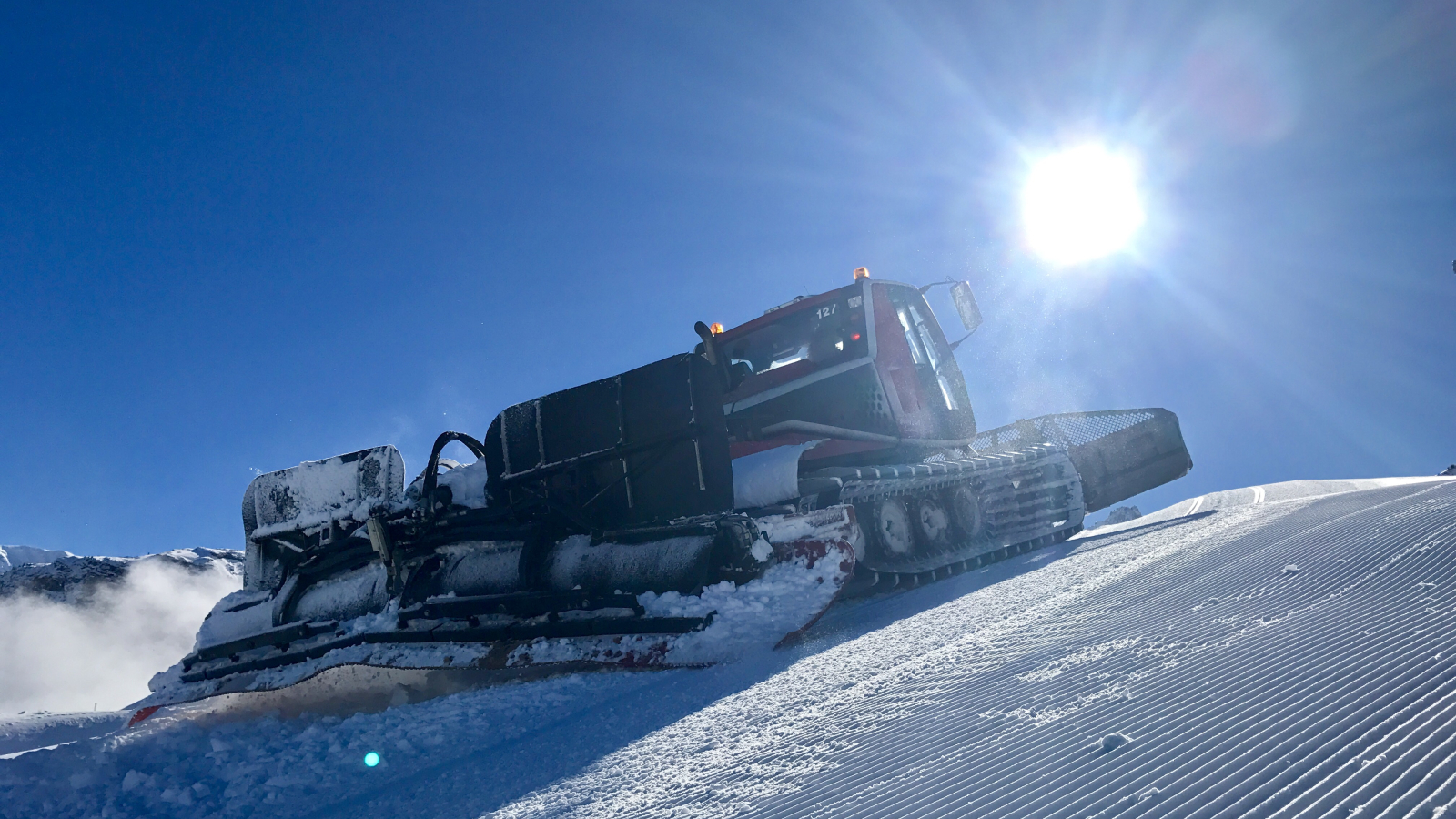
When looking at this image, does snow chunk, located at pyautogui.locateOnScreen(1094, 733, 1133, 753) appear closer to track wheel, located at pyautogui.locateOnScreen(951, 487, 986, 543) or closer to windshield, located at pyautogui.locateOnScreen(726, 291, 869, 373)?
windshield, located at pyautogui.locateOnScreen(726, 291, 869, 373)

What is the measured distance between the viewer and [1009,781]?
147 centimetres

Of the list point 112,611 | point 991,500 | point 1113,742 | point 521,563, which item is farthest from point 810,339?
point 112,611

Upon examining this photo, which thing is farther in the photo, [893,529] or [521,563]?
[893,529]

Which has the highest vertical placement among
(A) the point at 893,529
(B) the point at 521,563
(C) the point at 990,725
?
(B) the point at 521,563

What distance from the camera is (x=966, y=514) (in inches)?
275

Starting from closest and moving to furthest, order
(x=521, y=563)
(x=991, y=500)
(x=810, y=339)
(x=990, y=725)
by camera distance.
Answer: (x=990, y=725), (x=521, y=563), (x=810, y=339), (x=991, y=500)

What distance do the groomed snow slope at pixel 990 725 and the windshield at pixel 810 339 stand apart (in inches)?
108

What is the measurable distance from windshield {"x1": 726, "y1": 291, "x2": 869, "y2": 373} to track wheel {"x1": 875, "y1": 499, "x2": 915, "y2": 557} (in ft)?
4.30

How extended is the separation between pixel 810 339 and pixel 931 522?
6.31ft

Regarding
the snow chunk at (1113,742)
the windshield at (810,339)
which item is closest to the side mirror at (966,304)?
the windshield at (810,339)

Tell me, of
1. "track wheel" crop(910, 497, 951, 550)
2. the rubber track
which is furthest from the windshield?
"track wheel" crop(910, 497, 951, 550)

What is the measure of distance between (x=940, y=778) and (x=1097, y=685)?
599 mm

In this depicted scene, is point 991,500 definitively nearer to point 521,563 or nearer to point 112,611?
point 521,563

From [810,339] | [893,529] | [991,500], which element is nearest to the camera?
[893,529]
